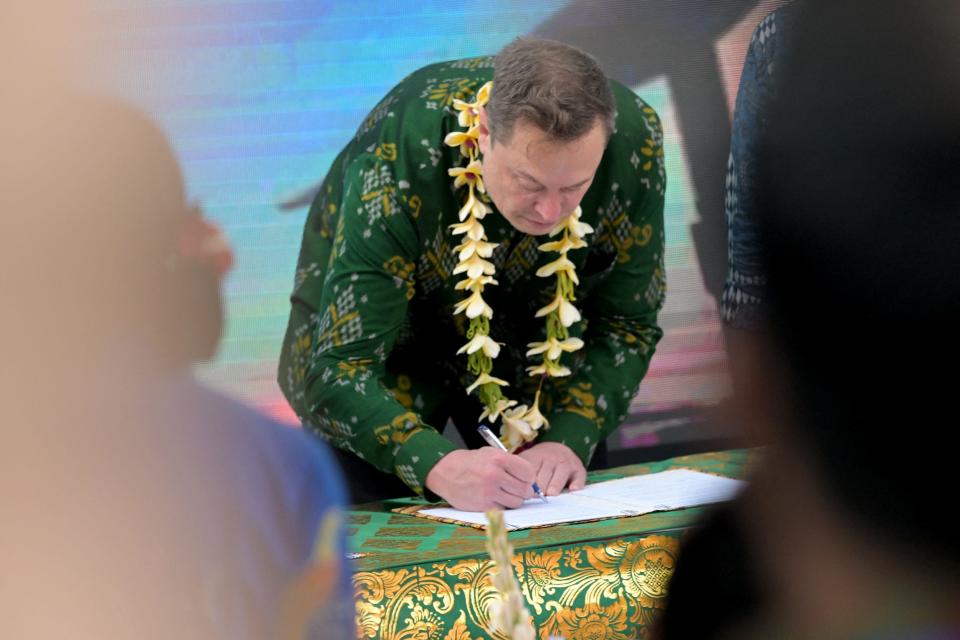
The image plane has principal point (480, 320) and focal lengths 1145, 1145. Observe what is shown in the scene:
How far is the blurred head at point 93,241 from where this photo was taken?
0.34 m

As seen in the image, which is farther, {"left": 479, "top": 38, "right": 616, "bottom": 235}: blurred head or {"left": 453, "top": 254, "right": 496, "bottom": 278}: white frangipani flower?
{"left": 453, "top": 254, "right": 496, "bottom": 278}: white frangipani flower

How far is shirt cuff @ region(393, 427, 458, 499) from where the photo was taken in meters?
1.96

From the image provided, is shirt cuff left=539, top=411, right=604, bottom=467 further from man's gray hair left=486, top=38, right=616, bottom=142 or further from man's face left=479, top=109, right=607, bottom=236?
man's gray hair left=486, top=38, right=616, bottom=142

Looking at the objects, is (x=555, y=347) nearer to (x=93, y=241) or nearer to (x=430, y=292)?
(x=430, y=292)

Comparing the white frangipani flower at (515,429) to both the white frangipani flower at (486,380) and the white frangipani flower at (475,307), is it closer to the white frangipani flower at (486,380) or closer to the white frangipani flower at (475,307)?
the white frangipani flower at (486,380)

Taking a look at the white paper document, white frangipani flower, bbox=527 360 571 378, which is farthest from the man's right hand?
white frangipani flower, bbox=527 360 571 378

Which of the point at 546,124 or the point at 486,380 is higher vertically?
the point at 546,124

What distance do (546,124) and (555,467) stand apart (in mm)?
606

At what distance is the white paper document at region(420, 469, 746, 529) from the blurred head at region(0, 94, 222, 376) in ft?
4.35

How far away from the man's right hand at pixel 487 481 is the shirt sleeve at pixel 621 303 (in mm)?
253

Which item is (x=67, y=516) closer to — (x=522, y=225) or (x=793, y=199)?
(x=793, y=199)

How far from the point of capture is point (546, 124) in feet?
6.10

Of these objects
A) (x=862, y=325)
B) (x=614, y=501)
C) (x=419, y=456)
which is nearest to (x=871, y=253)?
(x=862, y=325)

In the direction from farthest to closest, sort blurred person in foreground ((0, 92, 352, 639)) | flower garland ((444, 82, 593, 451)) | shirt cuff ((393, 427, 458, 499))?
flower garland ((444, 82, 593, 451)), shirt cuff ((393, 427, 458, 499)), blurred person in foreground ((0, 92, 352, 639))
